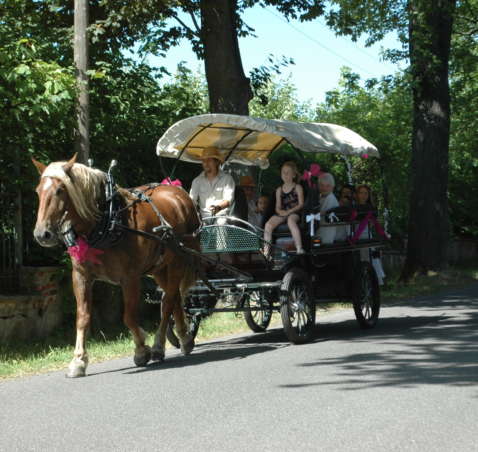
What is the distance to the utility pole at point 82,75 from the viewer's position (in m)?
10.6

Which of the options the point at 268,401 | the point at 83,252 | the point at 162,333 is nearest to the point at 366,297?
the point at 162,333

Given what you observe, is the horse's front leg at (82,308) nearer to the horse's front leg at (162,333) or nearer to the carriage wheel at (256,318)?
the horse's front leg at (162,333)

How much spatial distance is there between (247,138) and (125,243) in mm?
3942

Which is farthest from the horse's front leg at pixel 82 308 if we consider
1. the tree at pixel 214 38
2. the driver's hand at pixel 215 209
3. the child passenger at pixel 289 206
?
the tree at pixel 214 38

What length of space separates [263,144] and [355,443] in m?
7.46

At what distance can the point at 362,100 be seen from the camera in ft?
131

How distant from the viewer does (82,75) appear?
1073cm

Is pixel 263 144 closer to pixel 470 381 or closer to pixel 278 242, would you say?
pixel 278 242

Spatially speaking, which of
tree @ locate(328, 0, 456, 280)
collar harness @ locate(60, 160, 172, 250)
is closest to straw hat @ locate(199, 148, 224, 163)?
collar harness @ locate(60, 160, 172, 250)

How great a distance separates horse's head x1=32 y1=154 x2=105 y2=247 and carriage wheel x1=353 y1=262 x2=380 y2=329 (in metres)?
4.25

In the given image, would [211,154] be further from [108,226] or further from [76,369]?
[76,369]

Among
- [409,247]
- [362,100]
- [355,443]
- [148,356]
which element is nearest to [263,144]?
[148,356]

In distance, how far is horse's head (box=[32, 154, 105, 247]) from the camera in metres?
7.31

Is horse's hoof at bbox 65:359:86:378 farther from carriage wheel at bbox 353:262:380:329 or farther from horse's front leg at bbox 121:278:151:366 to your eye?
carriage wheel at bbox 353:262:380:329
